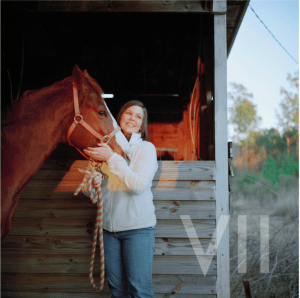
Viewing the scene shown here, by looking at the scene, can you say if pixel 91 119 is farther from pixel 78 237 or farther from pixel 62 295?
pixel 62 295

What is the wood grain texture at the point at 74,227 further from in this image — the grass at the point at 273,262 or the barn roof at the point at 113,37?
the barn roof at the point at 113,37

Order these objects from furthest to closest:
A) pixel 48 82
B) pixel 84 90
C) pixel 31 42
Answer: pixel 48 82, pixel 31 42, pixel 84 90

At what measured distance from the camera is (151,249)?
4.44 feet

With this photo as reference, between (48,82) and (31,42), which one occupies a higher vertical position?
(31,42)

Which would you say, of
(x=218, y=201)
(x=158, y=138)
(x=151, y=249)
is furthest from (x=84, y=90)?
(x=158, y=138)

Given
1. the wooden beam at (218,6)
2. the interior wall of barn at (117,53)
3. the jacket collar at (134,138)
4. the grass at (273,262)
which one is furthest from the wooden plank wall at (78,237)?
the wooden beam at (218,6)

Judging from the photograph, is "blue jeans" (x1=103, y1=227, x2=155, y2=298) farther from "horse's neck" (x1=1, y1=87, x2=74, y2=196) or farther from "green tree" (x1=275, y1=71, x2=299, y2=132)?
"green tree" (x1=275, y1=71, x2=299, y2=132)

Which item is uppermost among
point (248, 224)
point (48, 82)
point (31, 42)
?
point (31, 42)

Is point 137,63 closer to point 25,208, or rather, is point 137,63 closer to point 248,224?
point 25,208

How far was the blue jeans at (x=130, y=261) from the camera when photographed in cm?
128

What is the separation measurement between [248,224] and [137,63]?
4462 mm

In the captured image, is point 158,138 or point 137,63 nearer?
point 137,63

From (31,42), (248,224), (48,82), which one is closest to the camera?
(31,42)

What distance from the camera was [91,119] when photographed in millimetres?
1336
